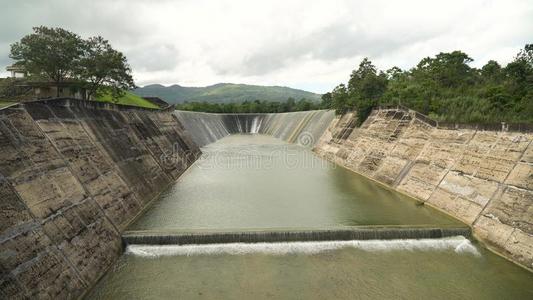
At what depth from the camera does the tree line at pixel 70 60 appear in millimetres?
23328

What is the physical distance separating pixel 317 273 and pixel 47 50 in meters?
24.1

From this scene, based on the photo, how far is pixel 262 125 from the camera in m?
89.2

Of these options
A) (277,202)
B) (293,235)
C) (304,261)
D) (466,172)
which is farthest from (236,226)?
(466,172)

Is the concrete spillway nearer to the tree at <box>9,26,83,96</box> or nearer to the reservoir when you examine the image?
the reservoir

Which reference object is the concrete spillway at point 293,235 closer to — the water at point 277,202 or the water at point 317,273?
the water at point 317,273

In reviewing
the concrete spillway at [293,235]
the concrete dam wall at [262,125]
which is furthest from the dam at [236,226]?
the concrete dam wall at [262,125]

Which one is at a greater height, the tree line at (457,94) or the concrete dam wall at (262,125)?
the tree line at (457,94)

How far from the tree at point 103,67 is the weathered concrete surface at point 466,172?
22385 mm

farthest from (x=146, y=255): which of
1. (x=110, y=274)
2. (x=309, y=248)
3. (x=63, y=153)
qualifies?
(x=309, y=248)

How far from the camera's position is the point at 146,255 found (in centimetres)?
1291

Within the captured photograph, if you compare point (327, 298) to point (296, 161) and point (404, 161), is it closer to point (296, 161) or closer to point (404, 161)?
point (404, 161)

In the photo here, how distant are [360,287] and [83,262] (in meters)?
9.12

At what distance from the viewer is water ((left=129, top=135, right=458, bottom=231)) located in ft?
52.4

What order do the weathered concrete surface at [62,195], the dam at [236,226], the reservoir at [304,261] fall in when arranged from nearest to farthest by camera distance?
the weathered concrete surface at [62,195] → the dam at [236,226] → the reservoir at [304,261]
